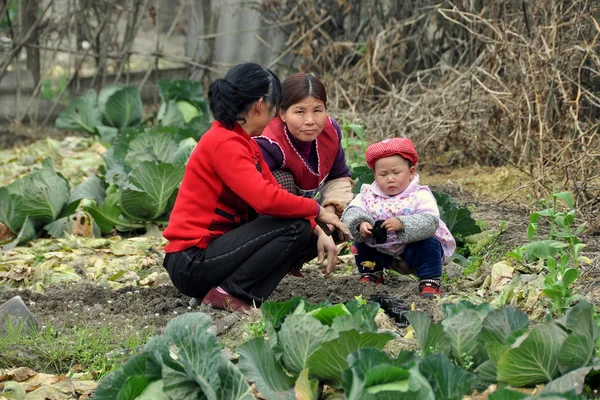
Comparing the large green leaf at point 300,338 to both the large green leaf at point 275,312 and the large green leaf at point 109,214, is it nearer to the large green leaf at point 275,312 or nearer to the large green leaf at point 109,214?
the large green leaf at point 275,312

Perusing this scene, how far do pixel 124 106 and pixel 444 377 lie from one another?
664 centimetres

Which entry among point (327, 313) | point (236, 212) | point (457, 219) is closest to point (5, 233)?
point (236, 212)

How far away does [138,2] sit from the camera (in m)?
10.2

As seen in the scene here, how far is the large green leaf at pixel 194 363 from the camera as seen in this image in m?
2.76

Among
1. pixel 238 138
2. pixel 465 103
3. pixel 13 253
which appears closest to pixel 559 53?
pixel 465 103

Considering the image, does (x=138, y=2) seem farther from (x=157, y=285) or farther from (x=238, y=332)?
(x=238, y=332)

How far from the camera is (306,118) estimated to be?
4336 millimetres

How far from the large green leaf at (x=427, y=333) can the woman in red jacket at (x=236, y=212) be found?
3.65 feet

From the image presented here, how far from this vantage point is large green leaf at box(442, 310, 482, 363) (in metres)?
3.05

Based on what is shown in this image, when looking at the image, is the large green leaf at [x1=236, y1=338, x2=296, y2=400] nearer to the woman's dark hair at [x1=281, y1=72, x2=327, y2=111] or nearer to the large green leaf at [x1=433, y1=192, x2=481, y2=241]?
the woman's dark hair at [x1=281, y1=72, x2=327, y2=111]

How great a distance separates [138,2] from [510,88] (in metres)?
5.14

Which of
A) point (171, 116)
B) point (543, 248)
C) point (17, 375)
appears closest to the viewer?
point (17, 375)

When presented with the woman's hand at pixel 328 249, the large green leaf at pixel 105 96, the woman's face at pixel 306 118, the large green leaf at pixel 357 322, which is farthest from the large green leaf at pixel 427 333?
the large green leaf at pixel 105 96

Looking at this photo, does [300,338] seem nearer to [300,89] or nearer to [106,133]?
[300,89]
